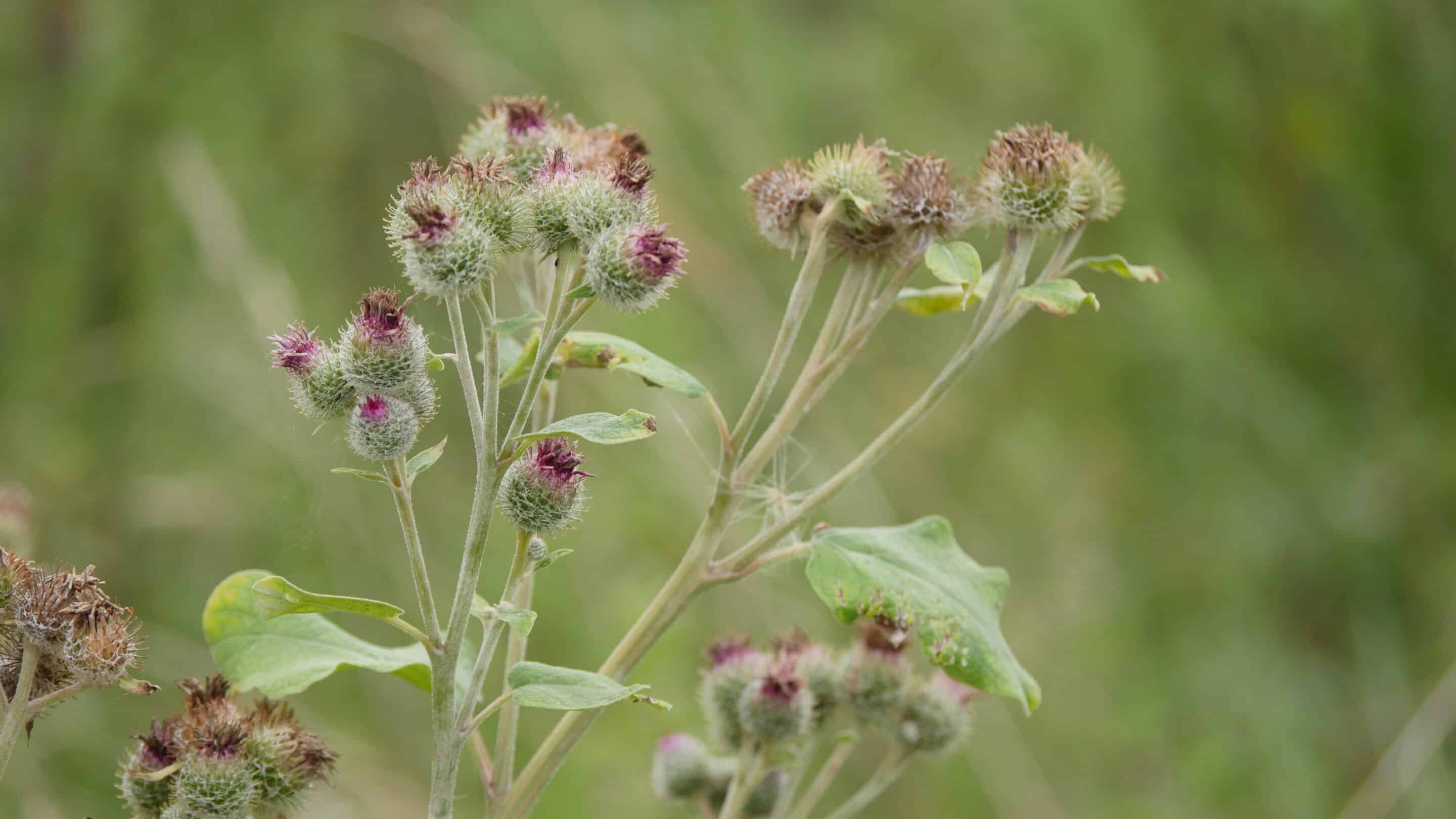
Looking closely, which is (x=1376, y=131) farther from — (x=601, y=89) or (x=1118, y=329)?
(x=601, y=89)

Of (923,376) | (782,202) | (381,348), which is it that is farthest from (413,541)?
(923,376)

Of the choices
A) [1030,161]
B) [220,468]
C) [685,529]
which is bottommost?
[1030,161]

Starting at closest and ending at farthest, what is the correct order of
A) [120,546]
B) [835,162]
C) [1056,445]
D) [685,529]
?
[835,162], [120,546], [685,529], [1056,445]

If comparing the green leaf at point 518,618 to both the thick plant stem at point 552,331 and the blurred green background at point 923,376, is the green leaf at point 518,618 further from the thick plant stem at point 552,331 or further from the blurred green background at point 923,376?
the blurred green background at point 923,376

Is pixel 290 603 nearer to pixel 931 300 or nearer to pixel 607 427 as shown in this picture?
pixel 607 427

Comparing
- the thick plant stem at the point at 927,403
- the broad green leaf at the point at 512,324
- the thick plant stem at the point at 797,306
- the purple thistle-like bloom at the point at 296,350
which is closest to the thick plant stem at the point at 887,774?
the thick plant stem at the point at 927,403

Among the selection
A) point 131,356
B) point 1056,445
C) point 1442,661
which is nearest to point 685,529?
point 1056,445
